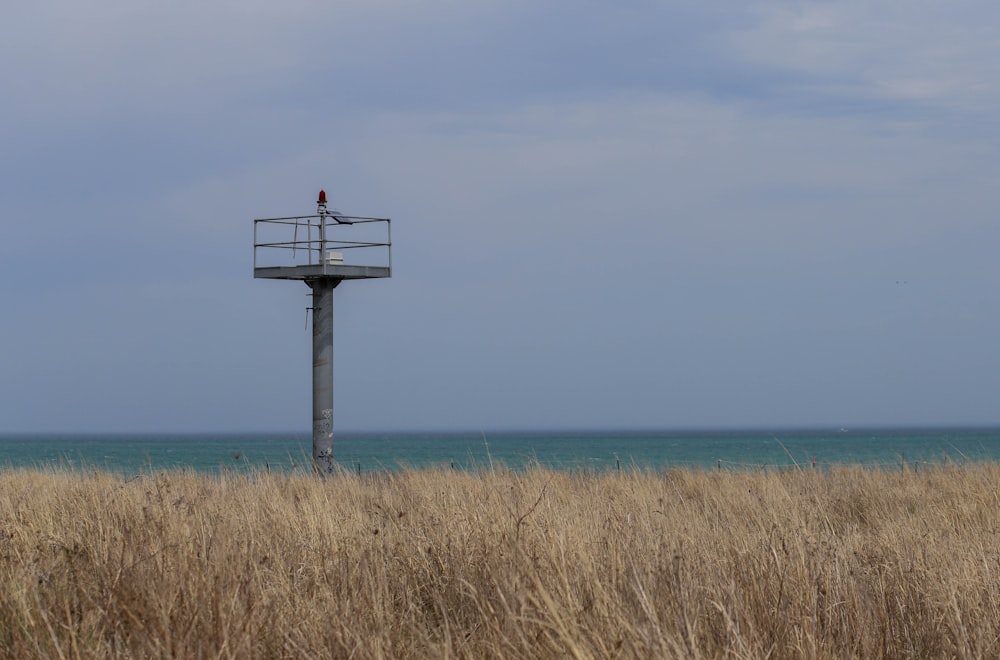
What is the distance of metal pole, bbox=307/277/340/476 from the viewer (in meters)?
17.4

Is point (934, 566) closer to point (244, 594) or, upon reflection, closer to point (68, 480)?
point (244, 594)

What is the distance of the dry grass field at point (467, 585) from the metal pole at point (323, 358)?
7927 mm

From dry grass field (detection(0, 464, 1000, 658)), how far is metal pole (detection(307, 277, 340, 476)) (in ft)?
26.0

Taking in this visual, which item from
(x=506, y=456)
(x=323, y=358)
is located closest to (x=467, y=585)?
(x=323, y=358)

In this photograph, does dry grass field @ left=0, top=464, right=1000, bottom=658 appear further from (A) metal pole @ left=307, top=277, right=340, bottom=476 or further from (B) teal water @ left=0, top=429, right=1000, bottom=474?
(A) metal pole @ left=307, top=277, right=340, bottom=476

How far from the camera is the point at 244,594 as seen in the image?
4.79 metres

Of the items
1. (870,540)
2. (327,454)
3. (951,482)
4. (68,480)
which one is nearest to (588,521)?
(870,540)

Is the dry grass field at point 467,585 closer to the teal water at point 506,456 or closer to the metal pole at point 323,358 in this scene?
the teal water at point 506,456

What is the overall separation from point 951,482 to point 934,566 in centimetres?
760

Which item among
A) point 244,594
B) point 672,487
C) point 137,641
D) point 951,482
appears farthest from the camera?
point 672,487

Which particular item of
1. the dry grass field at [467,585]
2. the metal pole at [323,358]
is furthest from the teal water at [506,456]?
the dry grass field at [467,585]

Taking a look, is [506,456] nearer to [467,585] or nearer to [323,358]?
[323,358]

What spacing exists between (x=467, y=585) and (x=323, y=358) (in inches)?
490

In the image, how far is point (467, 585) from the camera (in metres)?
5.43
